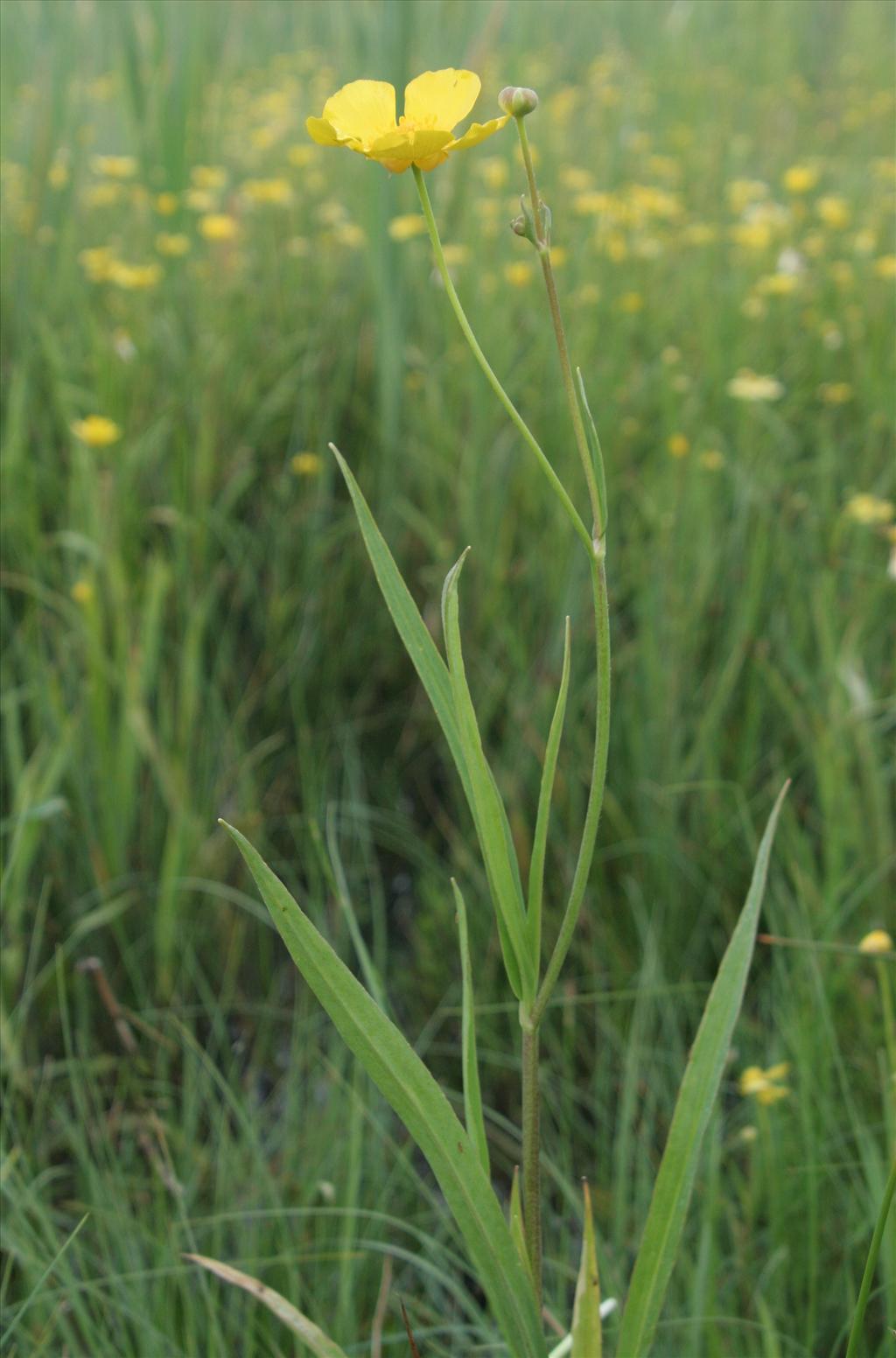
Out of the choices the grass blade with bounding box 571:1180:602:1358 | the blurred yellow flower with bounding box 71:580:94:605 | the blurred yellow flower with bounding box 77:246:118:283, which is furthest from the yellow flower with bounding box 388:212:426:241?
the grass blade with bounding box 571:1180:602:1358

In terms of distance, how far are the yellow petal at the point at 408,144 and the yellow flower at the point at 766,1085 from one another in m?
0.61

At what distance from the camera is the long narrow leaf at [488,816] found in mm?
487

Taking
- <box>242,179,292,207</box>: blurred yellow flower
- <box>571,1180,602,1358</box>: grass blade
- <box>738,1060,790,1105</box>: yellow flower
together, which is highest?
<box>242,179,292,207</box>: blurred yellow flower

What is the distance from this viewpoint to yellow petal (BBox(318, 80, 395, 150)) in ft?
1.58

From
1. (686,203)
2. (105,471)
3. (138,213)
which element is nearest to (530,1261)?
(105,471)

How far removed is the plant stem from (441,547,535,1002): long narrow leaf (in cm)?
2

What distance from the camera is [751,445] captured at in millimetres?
1645

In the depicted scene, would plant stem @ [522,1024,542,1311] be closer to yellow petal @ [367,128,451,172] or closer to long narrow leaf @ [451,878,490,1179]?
long narrow leaf @ [451,878,490,1179]

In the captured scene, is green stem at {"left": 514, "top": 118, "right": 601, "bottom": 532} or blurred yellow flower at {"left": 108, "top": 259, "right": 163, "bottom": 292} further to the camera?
blurred yellow flower at {"left": 108, "top": 259, "right": 163, "bottom": 292}

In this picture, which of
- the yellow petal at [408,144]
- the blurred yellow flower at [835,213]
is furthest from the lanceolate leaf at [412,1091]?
the blurred yellow flower at [835,213]

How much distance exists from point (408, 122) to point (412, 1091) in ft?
1.22

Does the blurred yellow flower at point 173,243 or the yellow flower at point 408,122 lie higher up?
the blurred yellow flower at point 173,243

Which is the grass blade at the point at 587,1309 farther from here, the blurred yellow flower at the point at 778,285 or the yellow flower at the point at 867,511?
the blurred yellow flower at the point at 778,285

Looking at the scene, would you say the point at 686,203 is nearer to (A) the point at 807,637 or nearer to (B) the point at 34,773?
(A) the point at 807,637
